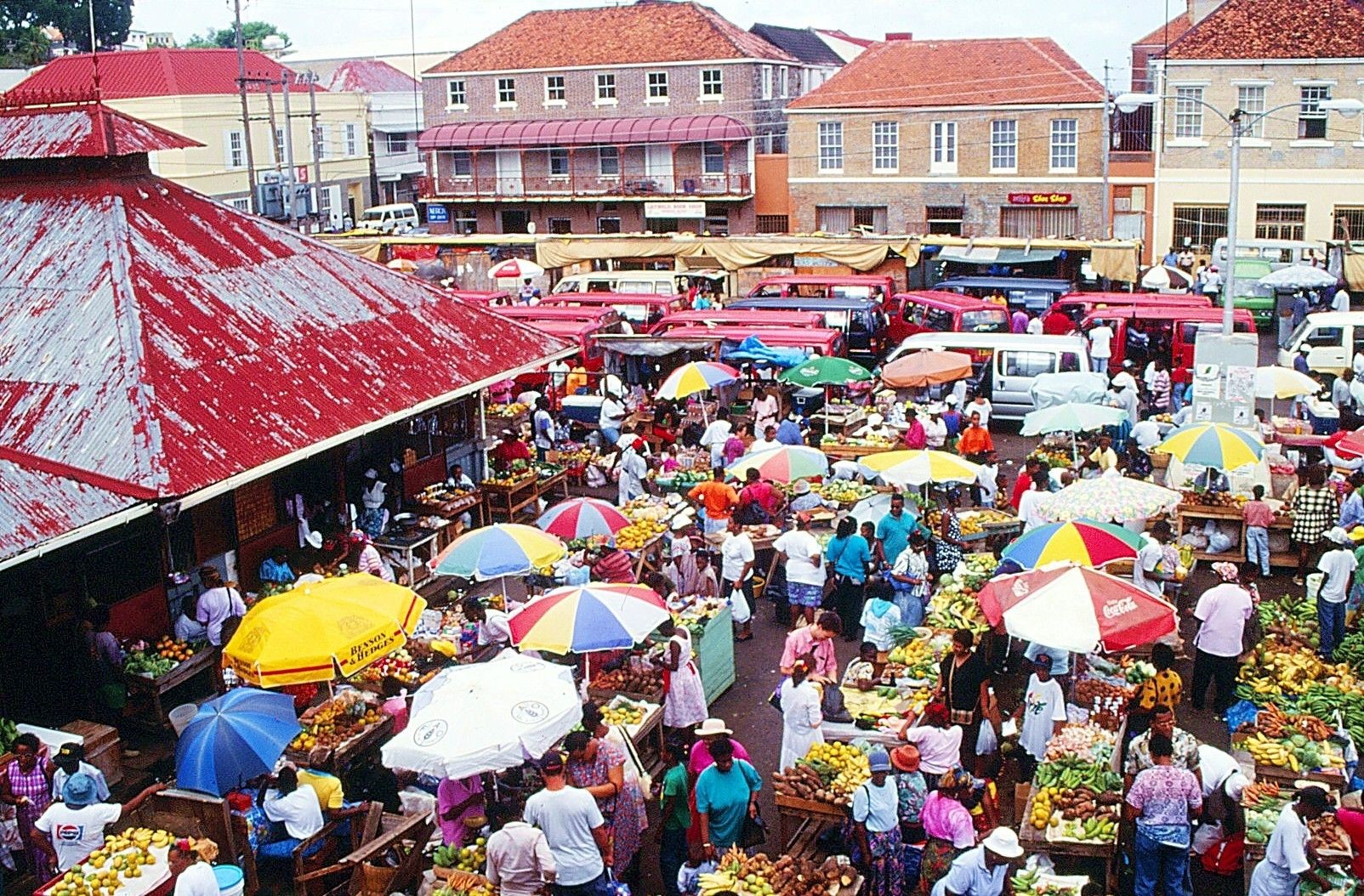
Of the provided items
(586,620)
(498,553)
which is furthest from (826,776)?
(498,553)

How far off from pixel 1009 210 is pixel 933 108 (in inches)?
164

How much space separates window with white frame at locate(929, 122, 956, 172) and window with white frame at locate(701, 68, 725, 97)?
28.8 ft

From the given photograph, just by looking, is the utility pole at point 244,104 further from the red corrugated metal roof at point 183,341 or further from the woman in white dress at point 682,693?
the woman in white dress at point 682,693

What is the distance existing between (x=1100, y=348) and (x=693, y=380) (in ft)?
31.6

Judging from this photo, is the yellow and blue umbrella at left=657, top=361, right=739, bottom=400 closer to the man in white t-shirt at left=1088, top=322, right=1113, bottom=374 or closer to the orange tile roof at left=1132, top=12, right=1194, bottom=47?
the man in white t-shirt at left=1088, top=322, right=1113, bottom=374

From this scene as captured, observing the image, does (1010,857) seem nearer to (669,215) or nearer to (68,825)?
(68,825)

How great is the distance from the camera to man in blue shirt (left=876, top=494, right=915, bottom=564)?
51.2ft

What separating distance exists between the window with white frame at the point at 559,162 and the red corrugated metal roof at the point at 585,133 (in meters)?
0.71

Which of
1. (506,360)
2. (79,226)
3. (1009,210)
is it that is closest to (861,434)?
(506,360)

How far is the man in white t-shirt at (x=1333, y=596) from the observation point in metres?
14.0

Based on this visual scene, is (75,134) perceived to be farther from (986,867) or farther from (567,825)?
(986,867)

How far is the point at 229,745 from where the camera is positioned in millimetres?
10422

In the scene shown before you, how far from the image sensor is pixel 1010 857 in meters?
8.87

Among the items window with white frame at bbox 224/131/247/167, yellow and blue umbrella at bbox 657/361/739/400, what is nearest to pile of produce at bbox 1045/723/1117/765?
yellow and blue umbrella at bbox 657/361/739/400
